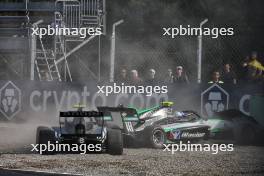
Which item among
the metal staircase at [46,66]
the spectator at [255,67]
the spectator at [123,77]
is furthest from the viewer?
the metal staircase at [46,66]

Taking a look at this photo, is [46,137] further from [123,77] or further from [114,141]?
[123,77]

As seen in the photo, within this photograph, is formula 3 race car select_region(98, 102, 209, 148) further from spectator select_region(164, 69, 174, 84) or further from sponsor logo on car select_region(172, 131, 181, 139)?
spectator select_region(164, 69, 174, 84)

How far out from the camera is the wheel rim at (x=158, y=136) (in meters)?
15.5

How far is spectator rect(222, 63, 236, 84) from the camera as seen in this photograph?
698 inches

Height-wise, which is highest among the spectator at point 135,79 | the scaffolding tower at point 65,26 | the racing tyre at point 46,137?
the scaffolding tower at point 65,26

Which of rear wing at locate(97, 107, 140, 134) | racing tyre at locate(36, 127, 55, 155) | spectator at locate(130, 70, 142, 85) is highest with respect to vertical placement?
spectator at locate(130, 70, 142, 85)

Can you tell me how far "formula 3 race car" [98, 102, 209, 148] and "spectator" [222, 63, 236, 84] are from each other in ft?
6.81

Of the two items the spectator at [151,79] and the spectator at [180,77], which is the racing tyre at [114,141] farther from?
the spectator at [180,77]

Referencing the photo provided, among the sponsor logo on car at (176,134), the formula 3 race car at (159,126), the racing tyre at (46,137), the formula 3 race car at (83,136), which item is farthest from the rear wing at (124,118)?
the racing tyre at (46,137)

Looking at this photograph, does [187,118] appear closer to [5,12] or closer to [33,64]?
[33,64]

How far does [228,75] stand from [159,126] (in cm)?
313

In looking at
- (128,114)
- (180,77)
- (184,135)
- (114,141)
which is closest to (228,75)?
(180,77)

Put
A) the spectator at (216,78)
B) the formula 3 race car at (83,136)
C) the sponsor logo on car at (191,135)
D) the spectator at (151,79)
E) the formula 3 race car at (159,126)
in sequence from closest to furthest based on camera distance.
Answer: the formula 3 race car at (83,136) < the formula 3 race car at (159,126) < the sponsor logo on car at (191,135) < the spectator at (216,78) < the spectator at (151,79)

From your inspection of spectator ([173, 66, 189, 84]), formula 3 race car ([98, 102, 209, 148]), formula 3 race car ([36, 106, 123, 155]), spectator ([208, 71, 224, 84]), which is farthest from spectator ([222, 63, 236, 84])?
formula 3 race car ([36, 106, 123, 155])
